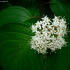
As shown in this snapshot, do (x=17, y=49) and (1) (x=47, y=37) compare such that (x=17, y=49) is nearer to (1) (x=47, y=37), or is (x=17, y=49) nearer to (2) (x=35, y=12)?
(1) (x=47, y=37)

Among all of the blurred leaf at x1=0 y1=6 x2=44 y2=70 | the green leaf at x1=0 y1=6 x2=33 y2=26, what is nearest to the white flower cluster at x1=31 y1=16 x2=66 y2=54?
the blurred leaf at x1=0 y1=6 x2=44 y2=70

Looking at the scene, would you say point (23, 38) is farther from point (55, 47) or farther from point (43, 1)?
point (43, 1)

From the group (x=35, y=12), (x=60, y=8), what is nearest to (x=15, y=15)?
(x=35, y=12)

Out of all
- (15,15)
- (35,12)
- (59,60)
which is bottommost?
(59,60)

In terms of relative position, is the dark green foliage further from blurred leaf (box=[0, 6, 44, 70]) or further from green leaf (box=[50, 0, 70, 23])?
green leaf (box=[50, 0, 70, 23])

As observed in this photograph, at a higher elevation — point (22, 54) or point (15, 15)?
point (15, 15)
